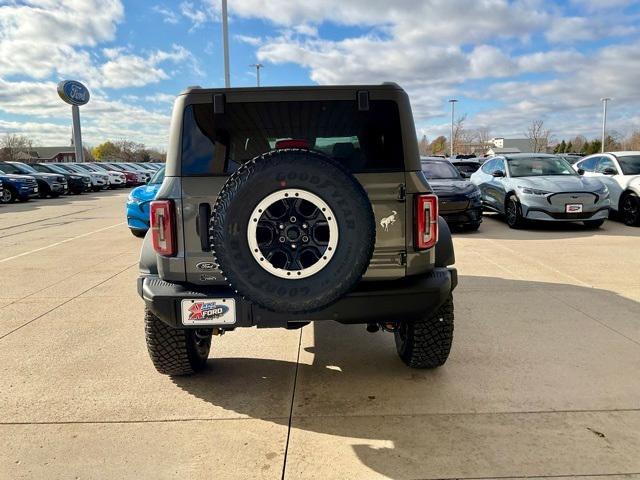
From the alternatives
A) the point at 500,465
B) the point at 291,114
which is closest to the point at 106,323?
the point at 291,114

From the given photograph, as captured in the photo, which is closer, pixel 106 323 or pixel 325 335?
pixel 325 335

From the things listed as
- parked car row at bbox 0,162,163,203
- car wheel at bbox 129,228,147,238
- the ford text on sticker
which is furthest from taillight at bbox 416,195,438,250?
parked car row at bbox 0,162,163,203

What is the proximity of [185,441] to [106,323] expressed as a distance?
2.38 m

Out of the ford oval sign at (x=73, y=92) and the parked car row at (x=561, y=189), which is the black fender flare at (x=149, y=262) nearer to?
the parked car row at (x=561, y=189)

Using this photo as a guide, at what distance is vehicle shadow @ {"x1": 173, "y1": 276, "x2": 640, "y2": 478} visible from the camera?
2725 millimetres

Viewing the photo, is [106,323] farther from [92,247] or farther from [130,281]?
[92,247]

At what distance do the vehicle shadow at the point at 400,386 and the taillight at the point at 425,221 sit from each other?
102cm

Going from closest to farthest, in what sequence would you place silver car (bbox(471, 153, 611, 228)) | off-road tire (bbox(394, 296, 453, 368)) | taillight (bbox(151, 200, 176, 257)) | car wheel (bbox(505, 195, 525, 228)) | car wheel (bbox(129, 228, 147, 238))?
1. taillight (bbox(151, 200, 176, 257))
2. off-road tire (bbox(394, 296, 453, 368))
3. silver car (bbox(471, 153, 611, 228))
4. car wheel (bbox(129, 228, 147, 238))
5. car wheel (bbox(505, 195, 525, 228))

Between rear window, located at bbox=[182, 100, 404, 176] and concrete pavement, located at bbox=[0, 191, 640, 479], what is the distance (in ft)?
4.84

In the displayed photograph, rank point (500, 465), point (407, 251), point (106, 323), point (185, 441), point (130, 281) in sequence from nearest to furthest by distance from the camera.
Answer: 1. point (500, 465)
2. point (185, 441)
3. point (407, 251)
4. point (106, 323)
5. point (130, 281)

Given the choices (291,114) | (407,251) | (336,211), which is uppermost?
(291,114)

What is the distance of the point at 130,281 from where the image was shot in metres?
6.34

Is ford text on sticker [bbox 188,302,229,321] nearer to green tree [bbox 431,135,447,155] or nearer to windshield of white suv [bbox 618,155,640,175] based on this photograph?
windshield of white suv [bbox 618,155,640,175]

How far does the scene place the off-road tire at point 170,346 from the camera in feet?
11.0
